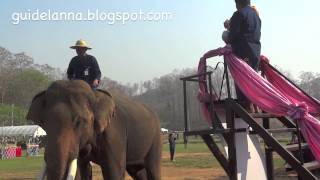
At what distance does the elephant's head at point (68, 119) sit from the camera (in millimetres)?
6208

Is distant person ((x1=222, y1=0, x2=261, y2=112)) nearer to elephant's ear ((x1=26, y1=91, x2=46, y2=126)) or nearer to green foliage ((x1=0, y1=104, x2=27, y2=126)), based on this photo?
elephant's ear ((x1=26, y1=91, x2=46, y2=126))

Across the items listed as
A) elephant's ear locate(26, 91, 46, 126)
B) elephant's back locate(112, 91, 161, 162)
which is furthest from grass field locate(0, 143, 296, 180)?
elephant's ear locate(26, 91, 46, 126)

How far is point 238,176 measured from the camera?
8062 mm

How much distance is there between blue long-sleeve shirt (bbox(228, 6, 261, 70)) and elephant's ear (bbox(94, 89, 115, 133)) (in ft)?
7.90

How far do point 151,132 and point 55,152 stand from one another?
3.58 metres

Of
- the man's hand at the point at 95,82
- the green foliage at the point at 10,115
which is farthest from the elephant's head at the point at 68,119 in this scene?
the green foliage at the point at 10,115

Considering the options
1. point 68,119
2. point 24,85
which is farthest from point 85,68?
point 24,85

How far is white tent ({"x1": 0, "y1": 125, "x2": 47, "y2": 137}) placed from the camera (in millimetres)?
63556

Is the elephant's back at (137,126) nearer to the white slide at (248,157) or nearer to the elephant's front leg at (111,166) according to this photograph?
the elephant's front leg at (111,166)

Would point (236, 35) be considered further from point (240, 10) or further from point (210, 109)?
point (210, 109)

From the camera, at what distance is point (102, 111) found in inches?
275

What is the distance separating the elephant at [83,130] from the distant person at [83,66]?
591 millimetres

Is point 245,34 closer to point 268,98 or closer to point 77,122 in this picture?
point 268,98

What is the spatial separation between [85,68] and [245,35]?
2907mm
